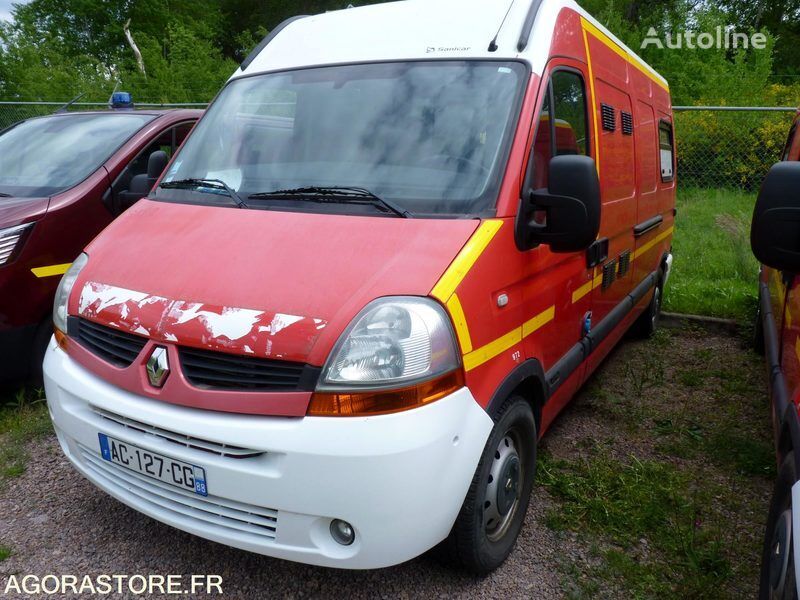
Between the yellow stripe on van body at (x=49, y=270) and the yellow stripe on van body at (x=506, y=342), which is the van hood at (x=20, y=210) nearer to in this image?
the yellow stripe on van body at (x=49, y=270)

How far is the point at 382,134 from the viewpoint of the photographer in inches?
104

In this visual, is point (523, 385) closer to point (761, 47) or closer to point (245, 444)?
point (245, 444)

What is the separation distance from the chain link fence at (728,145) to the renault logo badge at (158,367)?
9.07 meters

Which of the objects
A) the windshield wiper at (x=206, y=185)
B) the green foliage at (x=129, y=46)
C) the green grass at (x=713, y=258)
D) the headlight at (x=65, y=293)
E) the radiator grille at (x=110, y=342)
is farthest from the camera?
the green foliage at (x=129, y=46)

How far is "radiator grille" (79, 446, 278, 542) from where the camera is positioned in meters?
2.03

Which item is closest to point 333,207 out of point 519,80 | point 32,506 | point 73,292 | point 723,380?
point 519,80

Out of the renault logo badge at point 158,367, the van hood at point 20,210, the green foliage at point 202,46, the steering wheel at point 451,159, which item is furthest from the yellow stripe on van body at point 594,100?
the green foliage at point 202,46

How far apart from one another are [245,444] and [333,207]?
0.98 meters

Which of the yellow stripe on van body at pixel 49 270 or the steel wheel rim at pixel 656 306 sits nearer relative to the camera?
the yellow stripe on van body at pixel 49 270

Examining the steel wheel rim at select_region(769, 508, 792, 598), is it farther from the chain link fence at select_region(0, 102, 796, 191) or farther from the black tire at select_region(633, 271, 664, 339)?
the chain link fence at select_region(0, 102, 796, 191)

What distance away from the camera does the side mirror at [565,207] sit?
234 centimetres

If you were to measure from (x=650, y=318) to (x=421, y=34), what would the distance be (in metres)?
3.62

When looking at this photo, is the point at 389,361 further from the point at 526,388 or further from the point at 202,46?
the point at 202,46

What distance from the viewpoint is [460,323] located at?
2055mm
